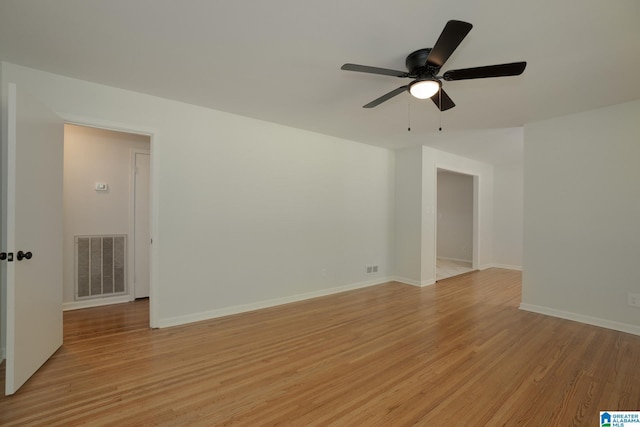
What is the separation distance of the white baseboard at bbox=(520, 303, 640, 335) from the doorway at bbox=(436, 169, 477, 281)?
11.2 ft

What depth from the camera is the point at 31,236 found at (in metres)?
2.26

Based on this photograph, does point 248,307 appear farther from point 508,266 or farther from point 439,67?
point 508,266

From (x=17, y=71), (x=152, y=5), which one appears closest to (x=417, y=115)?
(x=152, y=5)

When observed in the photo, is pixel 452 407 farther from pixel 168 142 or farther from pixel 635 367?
pixel 168 142

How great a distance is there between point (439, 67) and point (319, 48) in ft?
Answer: 2.95

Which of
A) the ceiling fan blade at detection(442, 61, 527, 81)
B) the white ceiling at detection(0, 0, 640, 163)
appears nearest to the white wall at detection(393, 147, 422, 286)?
the white ceiling at detection(0, 0, 640, 163)

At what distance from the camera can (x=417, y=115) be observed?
368 cm

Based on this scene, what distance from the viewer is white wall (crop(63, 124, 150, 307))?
12.7 ft

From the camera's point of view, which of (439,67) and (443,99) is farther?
(443,99)

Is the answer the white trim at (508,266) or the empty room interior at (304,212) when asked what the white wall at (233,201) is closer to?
the empty room interior at (304,212)

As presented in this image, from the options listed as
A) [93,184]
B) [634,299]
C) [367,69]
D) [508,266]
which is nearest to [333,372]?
[367,69]

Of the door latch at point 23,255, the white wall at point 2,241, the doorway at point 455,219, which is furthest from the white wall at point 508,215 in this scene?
the white wall at point 2,241

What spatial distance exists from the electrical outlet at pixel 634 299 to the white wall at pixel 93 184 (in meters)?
6.29

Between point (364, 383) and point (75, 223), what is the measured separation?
4161 millimetres
